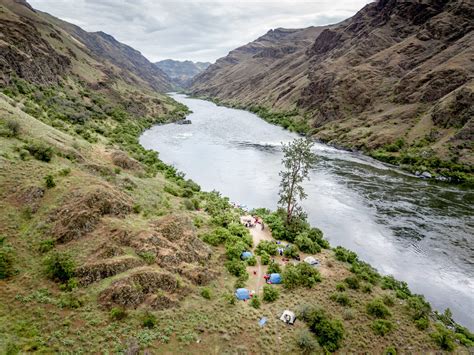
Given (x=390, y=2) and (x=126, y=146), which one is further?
(x=390, y=2)

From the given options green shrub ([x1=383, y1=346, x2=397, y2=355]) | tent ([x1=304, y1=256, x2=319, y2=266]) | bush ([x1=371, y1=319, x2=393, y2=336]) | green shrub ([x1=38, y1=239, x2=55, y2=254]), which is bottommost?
green shrub ([x1=383, y1=346, x2=397, y2=355])

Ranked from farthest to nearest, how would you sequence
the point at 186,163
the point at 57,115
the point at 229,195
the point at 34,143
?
the point at 186,163 < the point at 57,115 < the point at 229,195 < the point at 34,143

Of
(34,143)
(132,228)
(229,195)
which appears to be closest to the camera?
(132,228)

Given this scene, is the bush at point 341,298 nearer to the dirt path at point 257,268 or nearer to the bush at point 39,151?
the dirt path at point 257,268

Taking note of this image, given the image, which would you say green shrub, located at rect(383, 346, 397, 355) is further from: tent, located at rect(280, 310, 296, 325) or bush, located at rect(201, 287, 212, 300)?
bush, located at rect(201, 287, 212, 300)

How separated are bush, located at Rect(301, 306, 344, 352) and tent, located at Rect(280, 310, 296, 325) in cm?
91

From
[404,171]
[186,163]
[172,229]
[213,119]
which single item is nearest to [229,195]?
[186,163]

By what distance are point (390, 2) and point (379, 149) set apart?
114094mm

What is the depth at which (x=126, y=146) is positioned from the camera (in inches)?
2795

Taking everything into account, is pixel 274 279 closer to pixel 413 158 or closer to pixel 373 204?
pixel 373 204

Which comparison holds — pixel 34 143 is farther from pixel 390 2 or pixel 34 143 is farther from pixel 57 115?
pixel 390 2

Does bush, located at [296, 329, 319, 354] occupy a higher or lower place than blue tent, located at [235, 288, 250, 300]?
lower

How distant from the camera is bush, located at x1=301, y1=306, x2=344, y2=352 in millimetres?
24964

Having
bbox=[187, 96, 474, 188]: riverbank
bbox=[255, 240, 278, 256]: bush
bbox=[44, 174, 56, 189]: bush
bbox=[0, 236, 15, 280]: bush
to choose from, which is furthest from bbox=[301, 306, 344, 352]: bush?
bbox=[187, 96, 474, 188]: riverbank
